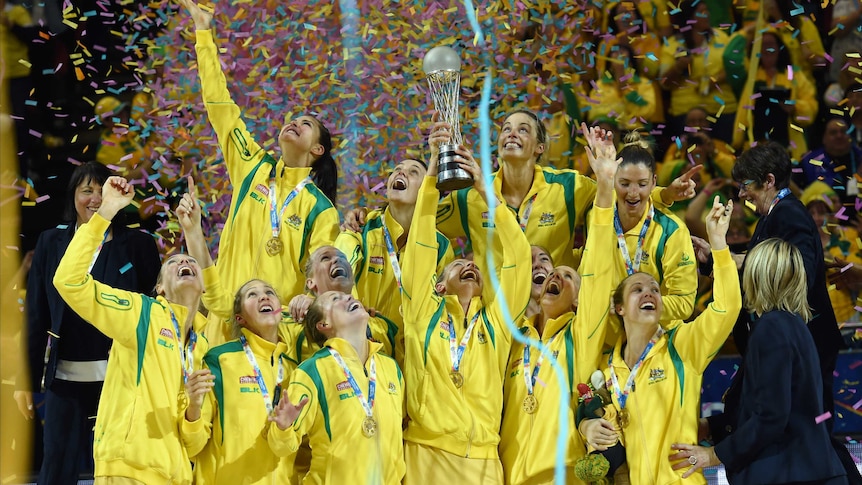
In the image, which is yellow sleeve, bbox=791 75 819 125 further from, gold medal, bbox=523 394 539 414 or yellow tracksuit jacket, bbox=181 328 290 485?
yellow tracksuit jacket, bbox=181 328 290 485

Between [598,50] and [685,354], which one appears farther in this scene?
[598,50]

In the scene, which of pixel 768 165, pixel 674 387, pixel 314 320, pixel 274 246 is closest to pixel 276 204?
pixel 274 246

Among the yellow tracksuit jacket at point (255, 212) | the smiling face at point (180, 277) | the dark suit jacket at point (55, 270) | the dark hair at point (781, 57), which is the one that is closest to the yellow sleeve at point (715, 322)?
the yellow tracksuit jacket at point (255, 212)

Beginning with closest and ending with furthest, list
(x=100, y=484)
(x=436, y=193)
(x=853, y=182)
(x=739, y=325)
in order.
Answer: (x=100, y=484) → (x=436, y=193) → (x=739, y=325) → (x=853, y=182)

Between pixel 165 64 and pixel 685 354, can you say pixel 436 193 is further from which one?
pixel 165 64

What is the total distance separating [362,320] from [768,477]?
164cm

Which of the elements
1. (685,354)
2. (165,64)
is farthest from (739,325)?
(165,64)

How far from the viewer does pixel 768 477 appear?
4961 millimetres

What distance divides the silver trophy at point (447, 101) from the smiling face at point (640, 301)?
2.51ft

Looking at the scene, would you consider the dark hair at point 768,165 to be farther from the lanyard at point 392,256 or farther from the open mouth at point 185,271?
the open mouth at point 185,271

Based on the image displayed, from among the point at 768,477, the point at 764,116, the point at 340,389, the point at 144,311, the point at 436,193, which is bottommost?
the point at 768,477

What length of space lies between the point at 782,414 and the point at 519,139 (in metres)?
1.73

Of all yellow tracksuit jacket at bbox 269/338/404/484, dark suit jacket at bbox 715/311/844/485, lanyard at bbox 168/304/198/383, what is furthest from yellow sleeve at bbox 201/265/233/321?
dark suit jacket at bbox 715/311/844/485

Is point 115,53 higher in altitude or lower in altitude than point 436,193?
higher
